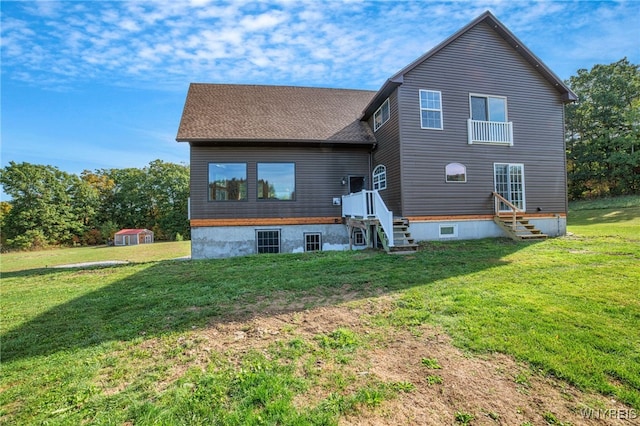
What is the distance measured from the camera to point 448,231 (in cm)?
1093

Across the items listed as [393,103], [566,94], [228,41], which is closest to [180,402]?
[228,41]

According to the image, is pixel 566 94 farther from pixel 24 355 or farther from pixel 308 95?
pixel 24 355

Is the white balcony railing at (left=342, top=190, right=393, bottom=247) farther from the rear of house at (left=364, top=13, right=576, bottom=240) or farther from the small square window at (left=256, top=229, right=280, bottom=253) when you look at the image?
the small square window at (left=256, top=229, right=280, bottom=253)

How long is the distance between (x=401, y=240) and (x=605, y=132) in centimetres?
3594

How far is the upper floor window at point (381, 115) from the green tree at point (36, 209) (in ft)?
131

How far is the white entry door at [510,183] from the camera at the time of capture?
11.5 meters

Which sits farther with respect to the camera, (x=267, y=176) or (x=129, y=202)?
(x=129, y=202)

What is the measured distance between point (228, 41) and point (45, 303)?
8354 millimetres

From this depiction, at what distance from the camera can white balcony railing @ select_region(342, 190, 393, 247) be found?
8805mm

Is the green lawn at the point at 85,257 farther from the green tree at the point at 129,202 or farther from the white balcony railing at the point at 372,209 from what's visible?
the green tree at the point at 129,202

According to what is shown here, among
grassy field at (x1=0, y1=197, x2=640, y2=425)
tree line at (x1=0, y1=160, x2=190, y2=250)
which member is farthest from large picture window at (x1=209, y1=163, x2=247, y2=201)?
tree line at (x1=0, y1=160, x2=190, y2=250)

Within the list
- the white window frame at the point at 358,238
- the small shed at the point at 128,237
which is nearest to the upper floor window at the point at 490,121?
the white window frame at the point at 358,238

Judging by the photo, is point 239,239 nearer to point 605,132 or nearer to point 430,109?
point 430,109

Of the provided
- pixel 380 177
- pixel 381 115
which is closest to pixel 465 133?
pixel 381 115
